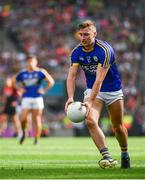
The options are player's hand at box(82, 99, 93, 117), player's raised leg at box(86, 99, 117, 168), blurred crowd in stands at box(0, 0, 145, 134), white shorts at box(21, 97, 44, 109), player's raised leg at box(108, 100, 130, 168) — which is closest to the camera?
player's hand at box(82, 99, 93, 117)

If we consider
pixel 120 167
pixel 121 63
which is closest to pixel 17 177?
pixel 120 167

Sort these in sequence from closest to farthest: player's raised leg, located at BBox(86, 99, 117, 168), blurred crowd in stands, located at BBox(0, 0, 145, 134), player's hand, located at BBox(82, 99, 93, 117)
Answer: player's hand, located at BBox(82, 99, 93, 117) < player's raised leg, located at BBox(86, 99, 117, 168) < blurred crowd in stands, located at BBox(0, 0, 145, 134)

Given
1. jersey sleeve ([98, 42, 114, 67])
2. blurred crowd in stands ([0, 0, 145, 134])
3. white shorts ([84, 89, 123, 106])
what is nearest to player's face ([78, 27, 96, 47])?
jersey sleeve ([98, 42, 114, 67])

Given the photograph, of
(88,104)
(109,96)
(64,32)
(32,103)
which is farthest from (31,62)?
(64,32)

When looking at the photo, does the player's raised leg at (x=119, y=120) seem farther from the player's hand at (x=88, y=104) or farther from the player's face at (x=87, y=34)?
the player's face at (x=87, y=34)

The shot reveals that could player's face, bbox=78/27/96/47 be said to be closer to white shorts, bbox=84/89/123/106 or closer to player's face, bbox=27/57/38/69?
white shorts, bbox=84/89/123/106

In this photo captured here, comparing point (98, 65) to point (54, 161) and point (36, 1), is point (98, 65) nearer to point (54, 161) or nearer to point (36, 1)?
point (54, 161)

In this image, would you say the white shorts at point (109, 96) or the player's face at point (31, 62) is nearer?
the white shorts at point (109, 96)

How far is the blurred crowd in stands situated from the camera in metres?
33.2

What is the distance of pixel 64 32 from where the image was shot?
3603 cm

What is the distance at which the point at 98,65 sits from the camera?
35.2 ft

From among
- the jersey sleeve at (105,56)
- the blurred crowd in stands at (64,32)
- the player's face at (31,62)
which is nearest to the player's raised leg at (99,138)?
the jersey sleeve at (105,56)

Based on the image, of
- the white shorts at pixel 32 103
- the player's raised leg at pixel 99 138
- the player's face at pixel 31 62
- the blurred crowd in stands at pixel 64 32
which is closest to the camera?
the player's raised leg at pixel 99 138

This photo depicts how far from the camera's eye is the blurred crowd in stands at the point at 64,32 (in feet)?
109
